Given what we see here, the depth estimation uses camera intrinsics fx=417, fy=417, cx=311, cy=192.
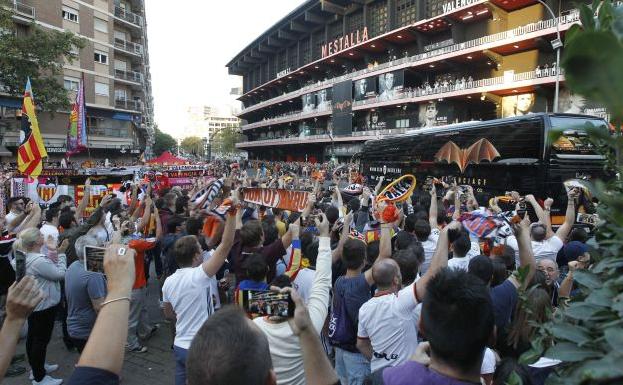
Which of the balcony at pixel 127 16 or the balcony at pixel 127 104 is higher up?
the balcony at pixel 127 16

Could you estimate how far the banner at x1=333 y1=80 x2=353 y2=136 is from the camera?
47.1 m

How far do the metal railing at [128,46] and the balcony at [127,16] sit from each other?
6.82 feet

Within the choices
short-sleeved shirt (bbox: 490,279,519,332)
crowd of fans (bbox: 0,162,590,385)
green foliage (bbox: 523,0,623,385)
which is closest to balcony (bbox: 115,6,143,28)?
crowd of fans (bbox: 0,162,590,385)

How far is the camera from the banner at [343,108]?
47062 millimetres

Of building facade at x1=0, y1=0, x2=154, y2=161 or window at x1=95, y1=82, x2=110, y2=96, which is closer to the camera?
building facade at x1=0, y1=0, x2=154, y2=161

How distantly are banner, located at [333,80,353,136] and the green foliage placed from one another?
4641 centimetres

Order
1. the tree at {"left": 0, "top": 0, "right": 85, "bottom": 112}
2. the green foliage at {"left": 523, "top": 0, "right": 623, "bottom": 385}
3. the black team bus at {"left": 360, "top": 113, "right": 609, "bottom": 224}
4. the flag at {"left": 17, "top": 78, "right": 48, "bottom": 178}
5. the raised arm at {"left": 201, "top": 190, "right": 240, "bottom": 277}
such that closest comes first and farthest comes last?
the green foliage at {"left": 523, "top": 0, "right": 623, "bottom": 385}
the raised arm at {"left": 201, "top": 190, "right": 240, "bottom": 277}
the flag at {"left": 17, "top": 78, "right": 48, "bottom": 178}
the black team bus at {"left": 360, "top": 113, "right": 609, "bottom": 224}
the tree at {"left": 0, "top": 0, "right": 85, "bottom": 112}

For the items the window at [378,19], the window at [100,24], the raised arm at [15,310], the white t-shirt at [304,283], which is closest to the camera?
the raised arm at [15,310]

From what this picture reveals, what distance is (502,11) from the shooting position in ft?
107

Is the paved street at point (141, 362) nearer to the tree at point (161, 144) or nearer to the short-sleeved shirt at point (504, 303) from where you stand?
the short-sleeved shirt at point (504, 303)

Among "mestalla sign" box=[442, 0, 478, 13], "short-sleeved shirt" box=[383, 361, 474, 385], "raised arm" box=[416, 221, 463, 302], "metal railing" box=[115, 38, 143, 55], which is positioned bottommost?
"short-sleeved shirt" box=[383, 361, 474, 385]

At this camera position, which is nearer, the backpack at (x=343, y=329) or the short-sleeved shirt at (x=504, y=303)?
the short-sleeved shirt at (x=504, y=303)

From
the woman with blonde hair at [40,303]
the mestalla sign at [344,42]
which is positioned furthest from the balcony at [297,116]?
the woman with blonde hair at [40,303]

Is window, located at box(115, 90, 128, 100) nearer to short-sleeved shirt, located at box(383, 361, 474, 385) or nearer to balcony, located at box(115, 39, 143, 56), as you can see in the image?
balcony, located at box(115, 39, 143, 56)
